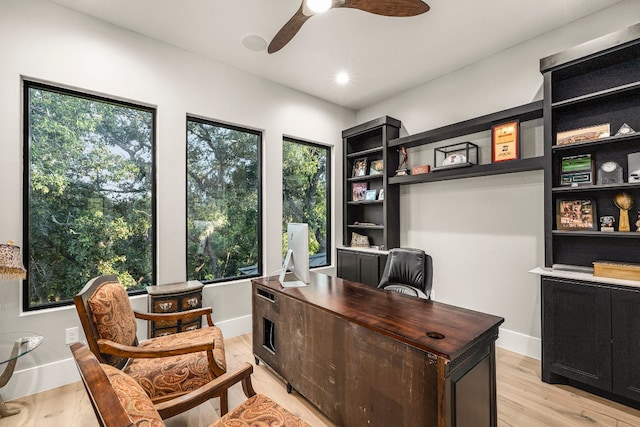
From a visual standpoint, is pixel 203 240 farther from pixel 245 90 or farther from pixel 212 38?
pixel 212 38

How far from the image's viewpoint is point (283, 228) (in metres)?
3.94

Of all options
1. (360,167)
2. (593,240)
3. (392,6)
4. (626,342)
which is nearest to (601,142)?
(593,240)

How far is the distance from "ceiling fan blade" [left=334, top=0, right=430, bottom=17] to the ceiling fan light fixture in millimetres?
178

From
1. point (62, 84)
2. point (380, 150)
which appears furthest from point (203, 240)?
point (380, 150)

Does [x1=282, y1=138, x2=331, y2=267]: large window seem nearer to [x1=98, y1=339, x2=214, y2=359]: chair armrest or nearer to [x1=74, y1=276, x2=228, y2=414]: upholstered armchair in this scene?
[x1=74, y1=276, x2=228, y2=414]: upholstered armchair

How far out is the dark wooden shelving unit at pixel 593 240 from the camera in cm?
208

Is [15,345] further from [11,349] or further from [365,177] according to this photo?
[365,177]

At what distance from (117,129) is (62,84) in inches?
19.6

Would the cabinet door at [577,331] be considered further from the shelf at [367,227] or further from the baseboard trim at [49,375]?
the shelf at [367,227]

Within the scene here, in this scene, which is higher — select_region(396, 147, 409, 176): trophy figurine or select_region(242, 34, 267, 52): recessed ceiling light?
select_region(242, 34, 267, 52): recessed ceiling light

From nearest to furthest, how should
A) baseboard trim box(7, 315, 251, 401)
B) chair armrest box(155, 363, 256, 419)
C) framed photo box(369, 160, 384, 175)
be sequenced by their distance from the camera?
chair armrest box(155, 363, 256, 419) → baseboard trim box(7, 315, 251, 401) → framed photo box(369, 160, 384, 175)

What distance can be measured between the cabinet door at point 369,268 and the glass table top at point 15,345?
3149mm

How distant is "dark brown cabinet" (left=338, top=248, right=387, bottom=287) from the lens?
3857 mm

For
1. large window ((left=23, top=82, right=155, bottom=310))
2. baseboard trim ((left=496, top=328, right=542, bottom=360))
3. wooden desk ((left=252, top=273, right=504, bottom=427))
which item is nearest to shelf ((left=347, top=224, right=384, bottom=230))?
baseboard trim ((left=496, top=328, right=542, bottom=360))
